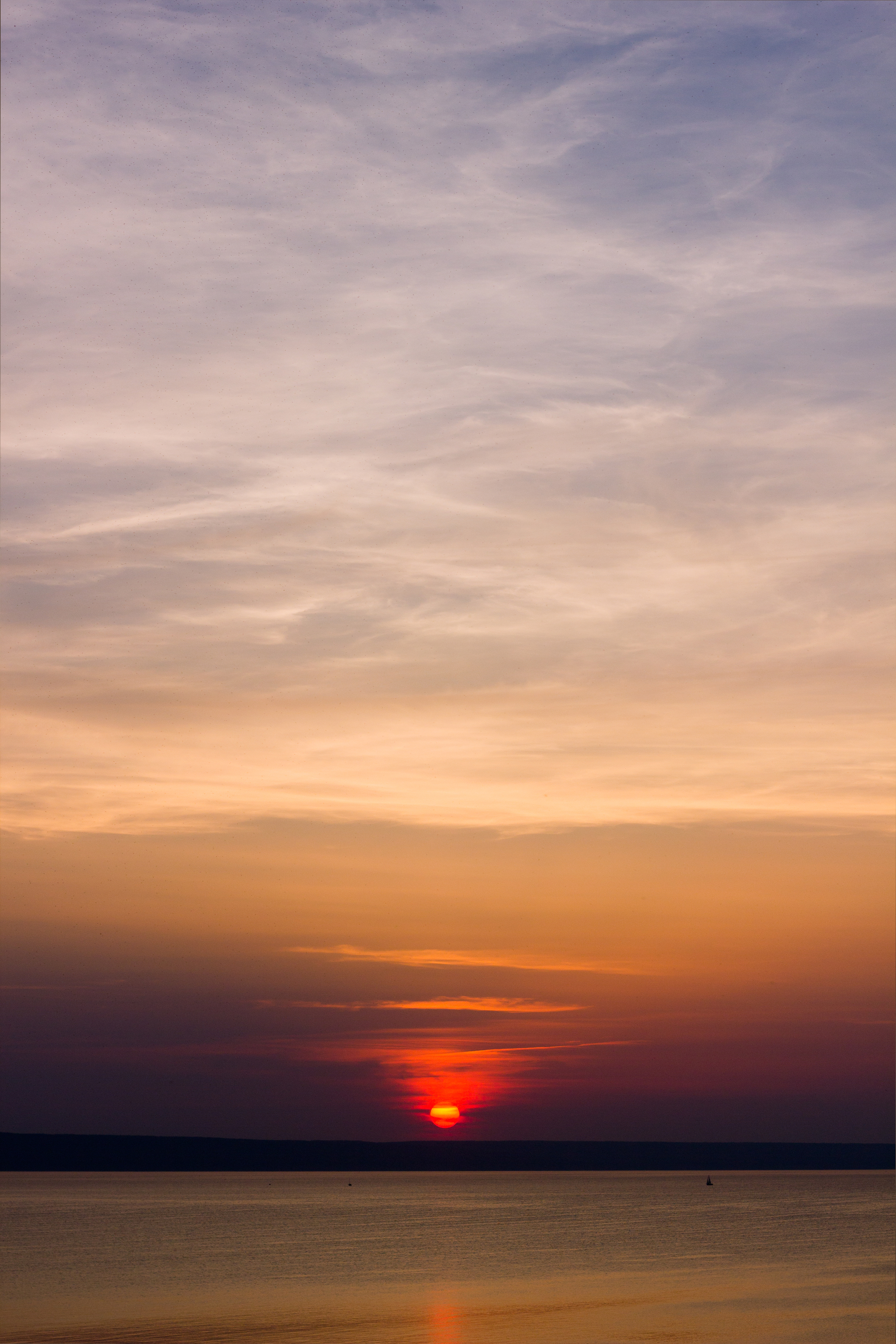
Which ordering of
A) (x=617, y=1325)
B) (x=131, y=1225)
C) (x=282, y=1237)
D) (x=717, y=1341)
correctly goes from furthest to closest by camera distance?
1. (x=131, y=1225)
2. (x=282, y=1237)
3. (x=617, y=1325)
4. (x=717, y=1341)

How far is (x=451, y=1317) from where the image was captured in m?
84.6

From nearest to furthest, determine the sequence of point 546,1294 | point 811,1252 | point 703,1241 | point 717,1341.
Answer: point 717,1341 → point 546,1294 → point 811,1252 → point 703,1241

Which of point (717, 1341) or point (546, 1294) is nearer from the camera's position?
point (717, 1341)

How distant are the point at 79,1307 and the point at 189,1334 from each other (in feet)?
52.1

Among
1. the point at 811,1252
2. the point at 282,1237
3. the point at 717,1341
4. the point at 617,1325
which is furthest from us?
the point at 282,1237

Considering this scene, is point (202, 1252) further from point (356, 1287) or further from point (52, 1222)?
point (52, 1222)

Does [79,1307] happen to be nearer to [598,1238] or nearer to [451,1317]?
[451,1317]

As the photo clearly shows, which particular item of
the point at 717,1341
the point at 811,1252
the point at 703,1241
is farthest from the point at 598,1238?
the point at 717,1341

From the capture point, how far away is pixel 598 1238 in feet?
557

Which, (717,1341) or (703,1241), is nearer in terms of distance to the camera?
(717,1341)

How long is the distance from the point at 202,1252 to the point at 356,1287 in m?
42.4

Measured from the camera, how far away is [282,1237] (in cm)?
17250

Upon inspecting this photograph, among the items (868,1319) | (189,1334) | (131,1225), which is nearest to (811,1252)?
(868,1319)

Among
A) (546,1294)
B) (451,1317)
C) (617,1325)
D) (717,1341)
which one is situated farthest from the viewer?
(546,1294)
